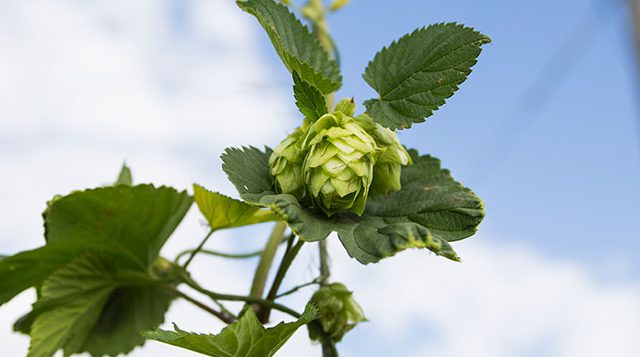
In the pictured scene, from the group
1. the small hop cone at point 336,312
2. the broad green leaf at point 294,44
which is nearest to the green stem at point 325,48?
the small hop cone at point 336,312

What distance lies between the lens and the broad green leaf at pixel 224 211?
1.94 feet

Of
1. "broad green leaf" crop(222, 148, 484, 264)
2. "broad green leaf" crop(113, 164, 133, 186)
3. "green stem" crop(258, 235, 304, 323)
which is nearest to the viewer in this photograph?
"broad green leaf" crop(222, 148, 484, 264)

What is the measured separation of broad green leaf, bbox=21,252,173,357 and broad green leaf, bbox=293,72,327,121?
289 mm

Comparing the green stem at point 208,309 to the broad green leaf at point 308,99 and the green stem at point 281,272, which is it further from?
the broad green leaf at point 308,99

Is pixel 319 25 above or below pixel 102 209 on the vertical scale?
above

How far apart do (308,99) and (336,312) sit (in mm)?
211

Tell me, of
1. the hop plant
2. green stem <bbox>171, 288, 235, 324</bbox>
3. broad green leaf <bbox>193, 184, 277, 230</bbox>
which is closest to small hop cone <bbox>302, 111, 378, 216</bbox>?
the hop plant

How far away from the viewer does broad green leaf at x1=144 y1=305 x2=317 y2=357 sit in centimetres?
47

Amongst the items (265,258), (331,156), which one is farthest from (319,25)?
(331,156)

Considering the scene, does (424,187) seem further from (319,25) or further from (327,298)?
(319,25)

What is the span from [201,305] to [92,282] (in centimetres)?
10

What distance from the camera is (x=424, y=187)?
52 centimetres

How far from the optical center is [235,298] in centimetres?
63

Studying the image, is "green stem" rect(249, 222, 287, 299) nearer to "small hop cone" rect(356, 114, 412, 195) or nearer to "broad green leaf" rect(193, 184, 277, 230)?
"broad green leaf" rect(193, 184, 277, 230)
